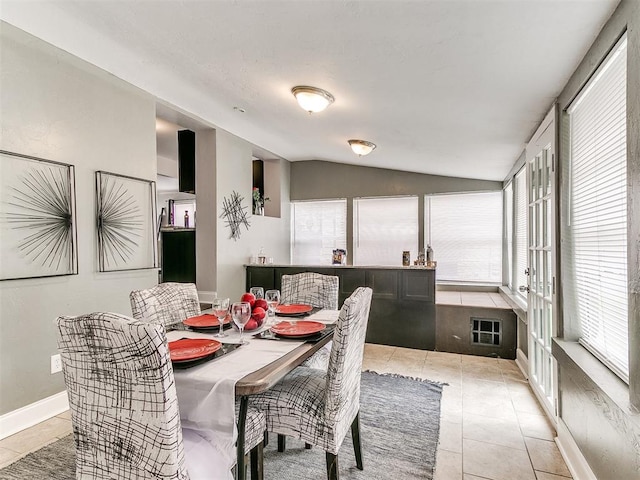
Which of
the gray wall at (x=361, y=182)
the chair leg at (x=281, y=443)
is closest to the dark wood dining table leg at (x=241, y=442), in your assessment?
the chair leg at (x=281, y=443)

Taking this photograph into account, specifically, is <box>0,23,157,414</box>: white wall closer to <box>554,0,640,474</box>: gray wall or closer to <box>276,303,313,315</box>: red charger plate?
<box>276,303,313,315</box>: red charger plate

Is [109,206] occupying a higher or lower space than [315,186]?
lower

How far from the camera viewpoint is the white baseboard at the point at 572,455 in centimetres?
176

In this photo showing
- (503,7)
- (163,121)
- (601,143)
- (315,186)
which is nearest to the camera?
(503,7)

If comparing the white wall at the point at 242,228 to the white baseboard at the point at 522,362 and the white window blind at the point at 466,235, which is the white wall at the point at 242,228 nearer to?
the white window blind at the point at 466,235

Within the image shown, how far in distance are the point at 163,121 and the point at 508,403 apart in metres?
4.40

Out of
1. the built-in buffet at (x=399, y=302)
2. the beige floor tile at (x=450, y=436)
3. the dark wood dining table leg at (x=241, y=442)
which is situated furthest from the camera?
the built-in buffet at (x=399, y=302)

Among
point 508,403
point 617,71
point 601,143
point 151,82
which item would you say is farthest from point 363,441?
point 151,82

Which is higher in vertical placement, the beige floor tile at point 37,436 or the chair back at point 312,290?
the chair back at point 312,290

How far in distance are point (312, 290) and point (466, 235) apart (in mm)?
3191

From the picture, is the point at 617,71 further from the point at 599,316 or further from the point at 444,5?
the point at 599,316

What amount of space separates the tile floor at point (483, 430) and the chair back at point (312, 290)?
1.10m

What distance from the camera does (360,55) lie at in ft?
6.81

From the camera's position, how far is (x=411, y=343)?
4.22 m
